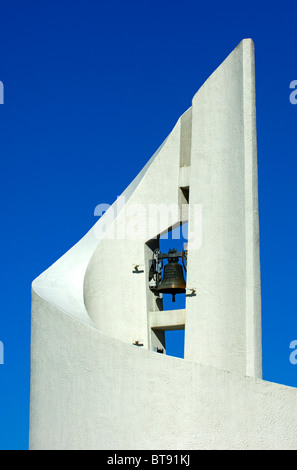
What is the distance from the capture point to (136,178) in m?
18.7

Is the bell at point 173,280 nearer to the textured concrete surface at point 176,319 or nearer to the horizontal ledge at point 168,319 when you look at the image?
the textured concrete surface at point 176,319

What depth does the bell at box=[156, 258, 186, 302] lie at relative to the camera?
1750 cm

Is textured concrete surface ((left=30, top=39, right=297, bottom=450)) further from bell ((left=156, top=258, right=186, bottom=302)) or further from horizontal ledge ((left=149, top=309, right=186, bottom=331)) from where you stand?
bell ((left=156, top=258, right=186, bottom=302))

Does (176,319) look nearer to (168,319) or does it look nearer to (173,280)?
(168,319)

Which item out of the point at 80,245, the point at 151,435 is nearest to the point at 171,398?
the point at 151,435

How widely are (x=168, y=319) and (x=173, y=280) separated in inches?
24.6

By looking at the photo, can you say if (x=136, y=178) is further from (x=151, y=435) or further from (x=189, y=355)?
(x=151, y=435)

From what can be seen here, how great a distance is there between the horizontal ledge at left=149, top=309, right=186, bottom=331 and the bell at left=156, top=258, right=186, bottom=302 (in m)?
0.38

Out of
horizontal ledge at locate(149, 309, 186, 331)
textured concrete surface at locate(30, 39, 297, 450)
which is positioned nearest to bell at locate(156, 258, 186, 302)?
textured concrete surface at locate(30, 39, 297, 450)

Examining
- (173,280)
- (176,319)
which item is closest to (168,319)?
(176,319)

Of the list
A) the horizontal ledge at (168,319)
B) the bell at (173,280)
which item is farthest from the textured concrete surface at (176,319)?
the bell at (173,280)

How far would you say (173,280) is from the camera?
17.5 meters

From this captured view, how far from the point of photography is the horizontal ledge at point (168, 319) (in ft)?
56.2

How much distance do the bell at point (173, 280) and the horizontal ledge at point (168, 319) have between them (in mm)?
375
